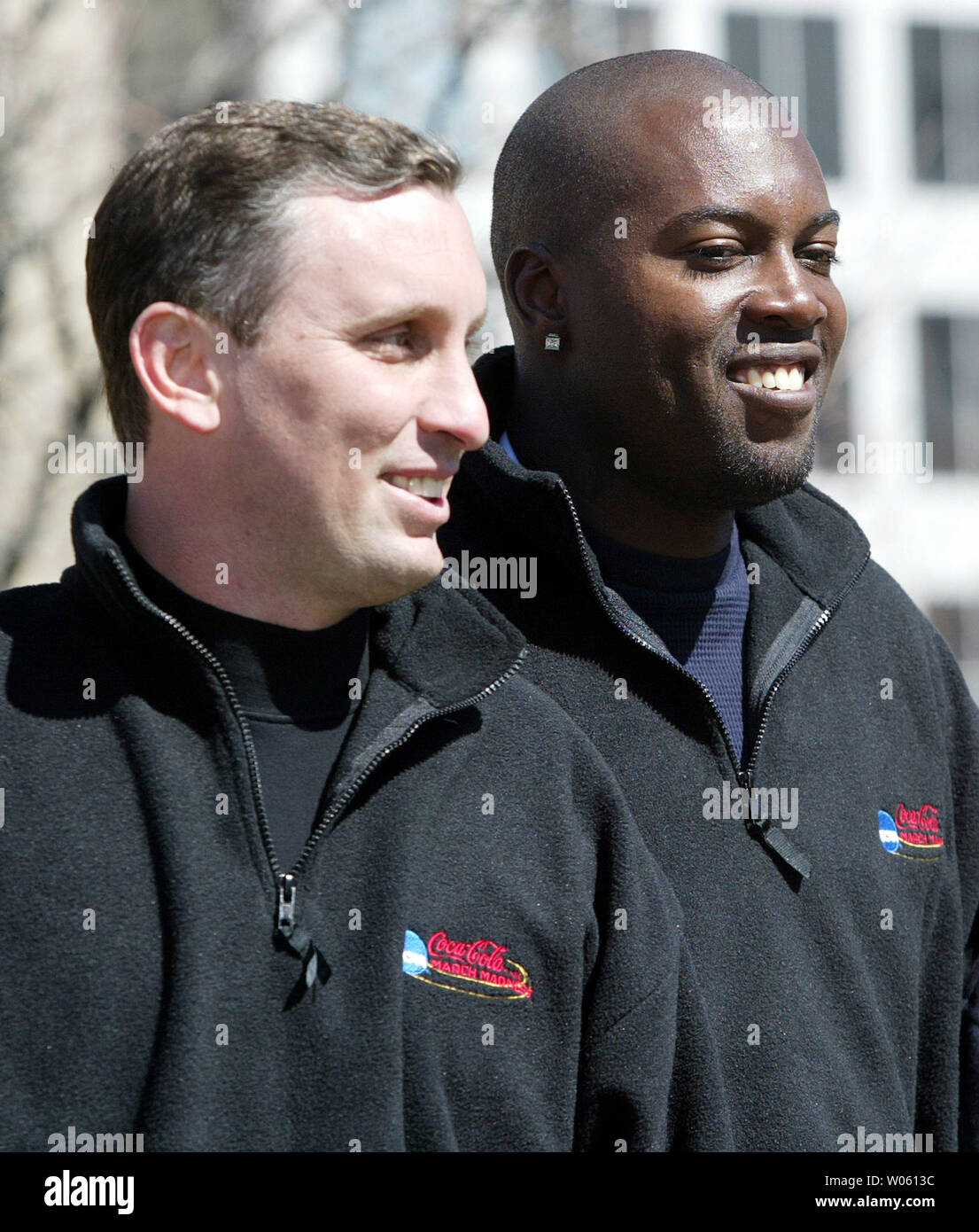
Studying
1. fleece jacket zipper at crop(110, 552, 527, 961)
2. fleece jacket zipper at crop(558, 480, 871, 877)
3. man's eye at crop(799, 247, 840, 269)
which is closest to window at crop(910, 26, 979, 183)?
man's eye at crop(799, 247, 840, 269)

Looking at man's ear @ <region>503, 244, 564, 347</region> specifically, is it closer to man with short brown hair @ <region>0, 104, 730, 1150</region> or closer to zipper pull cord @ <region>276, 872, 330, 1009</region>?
man with short brown hair @ <region>0, 104, 730, 1150</region>

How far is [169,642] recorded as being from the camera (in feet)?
8.28

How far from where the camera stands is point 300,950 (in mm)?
2420

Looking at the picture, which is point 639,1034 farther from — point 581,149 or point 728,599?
point 581,149

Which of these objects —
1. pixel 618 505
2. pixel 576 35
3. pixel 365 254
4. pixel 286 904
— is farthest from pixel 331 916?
pixel 576 35

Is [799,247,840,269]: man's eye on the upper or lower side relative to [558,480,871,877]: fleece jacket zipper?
upper

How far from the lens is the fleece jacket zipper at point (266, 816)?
243 cm

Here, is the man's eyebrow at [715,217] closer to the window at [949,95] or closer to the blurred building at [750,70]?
the blurred building at [750,70]

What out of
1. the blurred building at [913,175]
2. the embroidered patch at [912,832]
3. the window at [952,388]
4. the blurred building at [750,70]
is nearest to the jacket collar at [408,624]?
the embroidered patch at [912,832]

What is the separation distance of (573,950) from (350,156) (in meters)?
1.16

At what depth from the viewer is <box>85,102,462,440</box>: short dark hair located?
257 cm

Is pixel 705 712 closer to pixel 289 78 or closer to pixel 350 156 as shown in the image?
pixel 350 156

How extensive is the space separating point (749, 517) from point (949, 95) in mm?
20174

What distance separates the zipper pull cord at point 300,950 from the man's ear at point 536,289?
4.53ft
